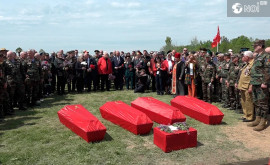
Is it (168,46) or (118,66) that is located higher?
(168,46)

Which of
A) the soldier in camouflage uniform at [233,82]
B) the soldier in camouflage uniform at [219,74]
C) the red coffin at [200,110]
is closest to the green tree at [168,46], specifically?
the soldier in camouflage uniform at [219,74]

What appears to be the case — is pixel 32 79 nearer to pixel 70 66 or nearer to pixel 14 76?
pixel 14 76

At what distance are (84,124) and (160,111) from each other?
231 centimetres

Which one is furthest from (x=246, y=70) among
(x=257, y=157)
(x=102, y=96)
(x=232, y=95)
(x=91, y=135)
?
(x=102, y=96)

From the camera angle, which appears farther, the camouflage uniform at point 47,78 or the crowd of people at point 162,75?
the camouflage uniform at point 47,78

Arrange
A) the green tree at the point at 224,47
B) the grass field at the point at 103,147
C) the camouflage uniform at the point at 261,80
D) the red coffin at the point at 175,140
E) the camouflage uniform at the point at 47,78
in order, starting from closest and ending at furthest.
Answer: the grass field at the point at 103,147
the red coffin at the point at 175,140
the camouflage uniform at the point at 261,80
the camouflage uniform at the point at 47,78
the green tree at the point at 224,47

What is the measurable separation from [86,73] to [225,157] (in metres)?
8.95

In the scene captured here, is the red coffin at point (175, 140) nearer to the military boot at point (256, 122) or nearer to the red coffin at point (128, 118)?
the red coffin at point (128, 118)

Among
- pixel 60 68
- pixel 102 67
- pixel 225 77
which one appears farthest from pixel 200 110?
pixel 60 68

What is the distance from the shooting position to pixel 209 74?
9406 millimetres

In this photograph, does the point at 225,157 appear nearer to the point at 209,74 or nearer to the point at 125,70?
the point at 209,74

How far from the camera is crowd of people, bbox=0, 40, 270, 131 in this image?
21.2 feet

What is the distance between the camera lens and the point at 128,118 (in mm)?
6148

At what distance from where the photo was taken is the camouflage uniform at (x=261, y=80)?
20.0 feet
